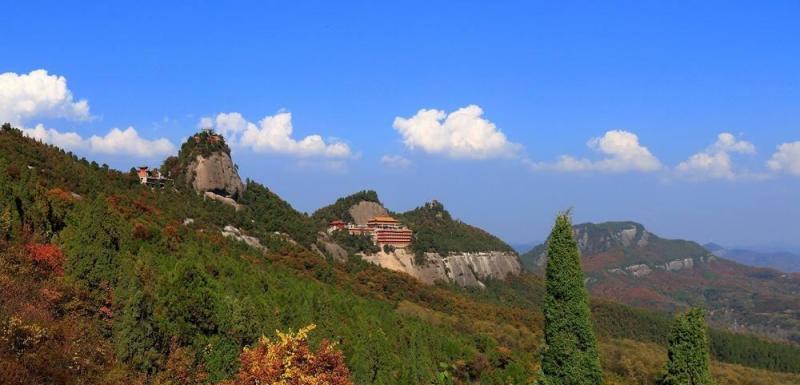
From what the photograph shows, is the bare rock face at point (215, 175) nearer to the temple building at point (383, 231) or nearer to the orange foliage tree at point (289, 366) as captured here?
the temple building at point (383, 231)

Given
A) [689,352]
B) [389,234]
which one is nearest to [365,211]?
[389,234]

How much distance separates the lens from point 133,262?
112ft

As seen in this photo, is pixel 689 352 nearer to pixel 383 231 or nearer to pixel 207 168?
pixel 207 168

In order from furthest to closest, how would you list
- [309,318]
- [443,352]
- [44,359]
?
[443,352]
[309,318]
[44,359]

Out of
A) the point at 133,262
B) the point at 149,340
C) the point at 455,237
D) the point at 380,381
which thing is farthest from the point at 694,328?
the point at 455,237

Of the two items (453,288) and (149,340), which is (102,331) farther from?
(453,288)

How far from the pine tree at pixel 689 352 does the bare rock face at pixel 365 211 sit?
110 m

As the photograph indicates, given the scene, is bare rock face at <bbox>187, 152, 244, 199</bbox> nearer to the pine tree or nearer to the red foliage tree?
the red foliage tree

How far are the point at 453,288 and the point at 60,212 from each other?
277 ft

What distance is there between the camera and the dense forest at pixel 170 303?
2453cm

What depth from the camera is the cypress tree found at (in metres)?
23.9

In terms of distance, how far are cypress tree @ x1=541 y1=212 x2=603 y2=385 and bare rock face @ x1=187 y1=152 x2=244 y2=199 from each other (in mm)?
68246

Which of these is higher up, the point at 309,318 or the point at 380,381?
the point at 309,318

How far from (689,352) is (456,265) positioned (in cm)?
10219
